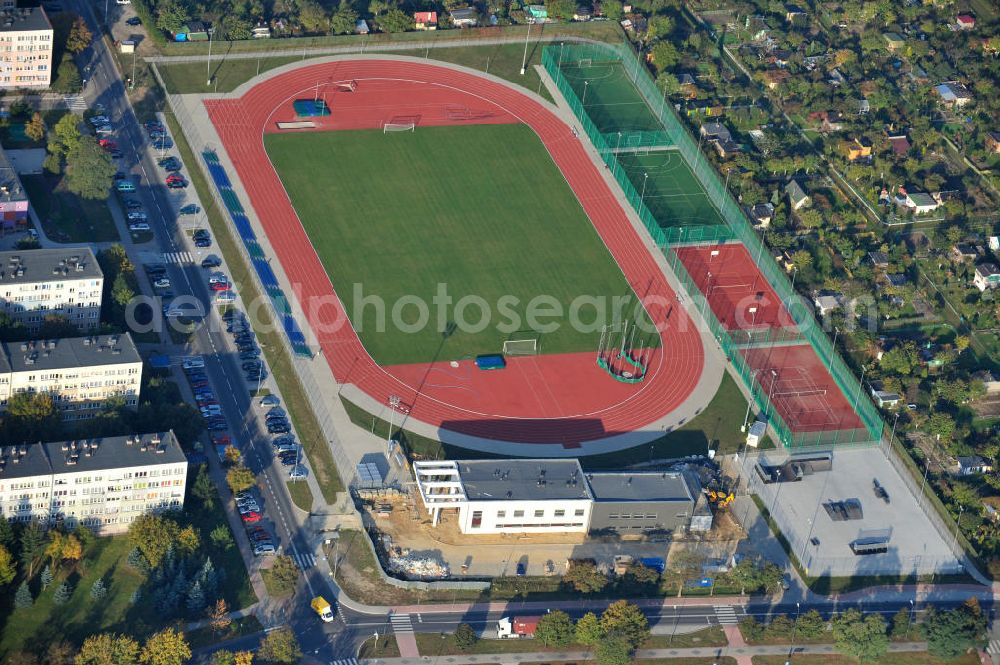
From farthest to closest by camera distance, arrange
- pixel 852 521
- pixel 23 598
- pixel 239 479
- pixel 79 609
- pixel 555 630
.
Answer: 1. pixel 852 521
2. pixel 239 479
3. pixel 555 630
4. pixel 79 609
5. pixel 23 598

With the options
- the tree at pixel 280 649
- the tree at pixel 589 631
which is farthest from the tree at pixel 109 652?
the tree at pixel 589 631

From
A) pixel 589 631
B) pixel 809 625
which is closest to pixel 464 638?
pixel 589 631

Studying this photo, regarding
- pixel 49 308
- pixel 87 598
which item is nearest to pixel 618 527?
pixel 87 598

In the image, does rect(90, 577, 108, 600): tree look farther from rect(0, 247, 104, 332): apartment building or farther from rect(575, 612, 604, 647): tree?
rect(575, 612, 604, 647): tree

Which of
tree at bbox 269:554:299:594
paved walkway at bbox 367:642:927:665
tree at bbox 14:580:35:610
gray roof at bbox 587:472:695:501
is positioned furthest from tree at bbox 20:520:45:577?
gray roof at bbox 587:472:695:501

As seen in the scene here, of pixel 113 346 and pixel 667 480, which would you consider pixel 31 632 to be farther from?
pixel 667 480

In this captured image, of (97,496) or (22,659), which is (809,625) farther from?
(22,659)
